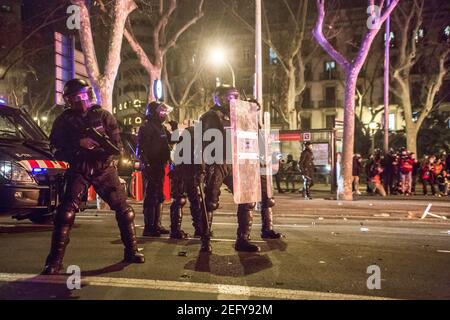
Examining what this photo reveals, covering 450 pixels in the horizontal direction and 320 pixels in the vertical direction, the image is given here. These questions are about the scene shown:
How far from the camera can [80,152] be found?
5422mm

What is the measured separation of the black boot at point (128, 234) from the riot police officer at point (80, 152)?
17 centimetres

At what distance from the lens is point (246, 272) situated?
5.47 metres

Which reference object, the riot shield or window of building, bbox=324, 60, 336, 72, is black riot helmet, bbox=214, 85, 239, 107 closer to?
the riot shield

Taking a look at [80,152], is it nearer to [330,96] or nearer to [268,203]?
[268,203]

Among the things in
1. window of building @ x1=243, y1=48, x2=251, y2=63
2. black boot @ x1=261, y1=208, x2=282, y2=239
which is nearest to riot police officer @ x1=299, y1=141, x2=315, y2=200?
black boot @ x1=261, y1=208, x2=282, y2=239

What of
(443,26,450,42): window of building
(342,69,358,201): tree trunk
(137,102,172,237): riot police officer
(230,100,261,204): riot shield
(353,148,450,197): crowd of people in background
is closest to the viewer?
(230,100,261,204): riot shield

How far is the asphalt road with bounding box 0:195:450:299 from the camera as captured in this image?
15.5 feet

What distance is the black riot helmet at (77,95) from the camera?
17.9ft

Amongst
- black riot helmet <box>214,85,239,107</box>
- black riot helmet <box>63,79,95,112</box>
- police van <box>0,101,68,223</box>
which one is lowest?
police van <box>0,101,68,223</box>

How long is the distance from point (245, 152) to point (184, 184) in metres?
1.53

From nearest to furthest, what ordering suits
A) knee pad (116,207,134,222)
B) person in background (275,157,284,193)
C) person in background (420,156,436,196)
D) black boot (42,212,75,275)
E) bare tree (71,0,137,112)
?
black boot (42,212,75,275), knee pad (116,207,134,222), bare tree (71,0,137,112), person in background (420,156,436,196), person in background (275,157,284,193)

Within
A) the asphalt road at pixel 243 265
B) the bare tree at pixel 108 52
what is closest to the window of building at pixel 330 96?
the bare tree at pixel 108 52
